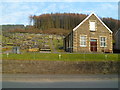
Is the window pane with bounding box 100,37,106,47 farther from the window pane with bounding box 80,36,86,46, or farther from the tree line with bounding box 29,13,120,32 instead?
the tree line with bounding box 29,13,120,32

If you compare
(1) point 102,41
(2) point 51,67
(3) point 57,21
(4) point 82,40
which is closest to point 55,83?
(2) point 51,67

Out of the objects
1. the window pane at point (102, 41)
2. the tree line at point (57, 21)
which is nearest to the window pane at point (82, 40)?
the window pane at point (102, 41)

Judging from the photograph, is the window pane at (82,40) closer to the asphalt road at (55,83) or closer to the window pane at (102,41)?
the window pane at (102,41)

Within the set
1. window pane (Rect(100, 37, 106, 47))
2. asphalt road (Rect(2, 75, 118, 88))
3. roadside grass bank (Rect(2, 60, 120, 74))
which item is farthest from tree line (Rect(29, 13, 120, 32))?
asphalt road (Rect(2, 75, 118, 88))

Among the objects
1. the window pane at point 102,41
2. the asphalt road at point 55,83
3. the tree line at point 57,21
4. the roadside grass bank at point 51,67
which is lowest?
the asphalt road at point 55,83

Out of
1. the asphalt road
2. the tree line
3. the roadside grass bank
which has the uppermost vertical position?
the tree line

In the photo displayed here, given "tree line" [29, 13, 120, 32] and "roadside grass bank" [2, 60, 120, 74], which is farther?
"tree line" [29, 13, 120, 32]

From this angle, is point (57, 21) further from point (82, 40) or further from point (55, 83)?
point (55, 83)

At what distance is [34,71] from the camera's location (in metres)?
18.1

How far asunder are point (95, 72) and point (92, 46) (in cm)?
1241

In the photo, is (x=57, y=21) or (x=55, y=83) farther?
(x=57, y=21)

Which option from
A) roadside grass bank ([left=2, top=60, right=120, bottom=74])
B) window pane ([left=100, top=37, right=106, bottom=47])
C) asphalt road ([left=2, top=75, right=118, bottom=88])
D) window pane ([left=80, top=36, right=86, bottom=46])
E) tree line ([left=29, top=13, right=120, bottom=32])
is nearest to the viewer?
asphalt road ([left=2, top=75, right=118, bottom=88])

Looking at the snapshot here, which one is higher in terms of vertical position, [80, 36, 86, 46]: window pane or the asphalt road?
[80, 36, 86, 46]: window pane

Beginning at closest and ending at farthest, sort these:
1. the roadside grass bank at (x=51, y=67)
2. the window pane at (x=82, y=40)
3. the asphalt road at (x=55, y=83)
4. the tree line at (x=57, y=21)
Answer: the asphalt road at (x=55, y=83), the roadside grass bank at (x=51, y=67), the window pane at (x=82, y=40), the tree line at (x=57, y=21)
